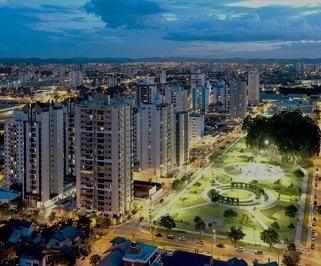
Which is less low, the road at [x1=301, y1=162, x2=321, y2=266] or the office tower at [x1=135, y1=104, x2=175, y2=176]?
the office tower at [x1=135, y1=104, x2=175, y2=176]

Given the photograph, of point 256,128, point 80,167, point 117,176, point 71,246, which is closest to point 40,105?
point 80,167

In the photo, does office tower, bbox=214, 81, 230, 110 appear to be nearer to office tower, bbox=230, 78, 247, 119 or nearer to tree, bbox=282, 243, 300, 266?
office tower, bbox=230, 78, 247, 119

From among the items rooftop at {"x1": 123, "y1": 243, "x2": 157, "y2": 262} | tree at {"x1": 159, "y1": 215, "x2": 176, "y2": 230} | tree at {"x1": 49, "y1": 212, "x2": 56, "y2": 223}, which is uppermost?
rooftop at {"x1": 123, "y1": 243, "x2": 157, "y2": 262}

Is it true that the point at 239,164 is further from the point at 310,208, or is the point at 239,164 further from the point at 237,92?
the point at 237,92

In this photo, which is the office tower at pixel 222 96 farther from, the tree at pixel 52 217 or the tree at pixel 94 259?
the tree at pixel 94 259

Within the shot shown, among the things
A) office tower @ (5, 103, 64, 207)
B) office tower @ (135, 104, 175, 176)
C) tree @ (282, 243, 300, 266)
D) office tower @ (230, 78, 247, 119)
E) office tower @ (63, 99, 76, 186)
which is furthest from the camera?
office tower @ (230, 78, 247, 119)

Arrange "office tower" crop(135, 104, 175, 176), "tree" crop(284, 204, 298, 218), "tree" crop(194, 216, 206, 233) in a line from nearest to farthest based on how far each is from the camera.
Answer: "tree" crop(194, 216, 206, 233) → "tree" crop(284, 204, 298, 218) → "office tower" crop(135, 104, 175, 176)

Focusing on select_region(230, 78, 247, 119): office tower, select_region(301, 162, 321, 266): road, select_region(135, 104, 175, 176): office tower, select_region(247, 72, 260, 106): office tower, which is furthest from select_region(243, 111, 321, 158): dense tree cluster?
select_region(247, 72, 260, 106): office tower
